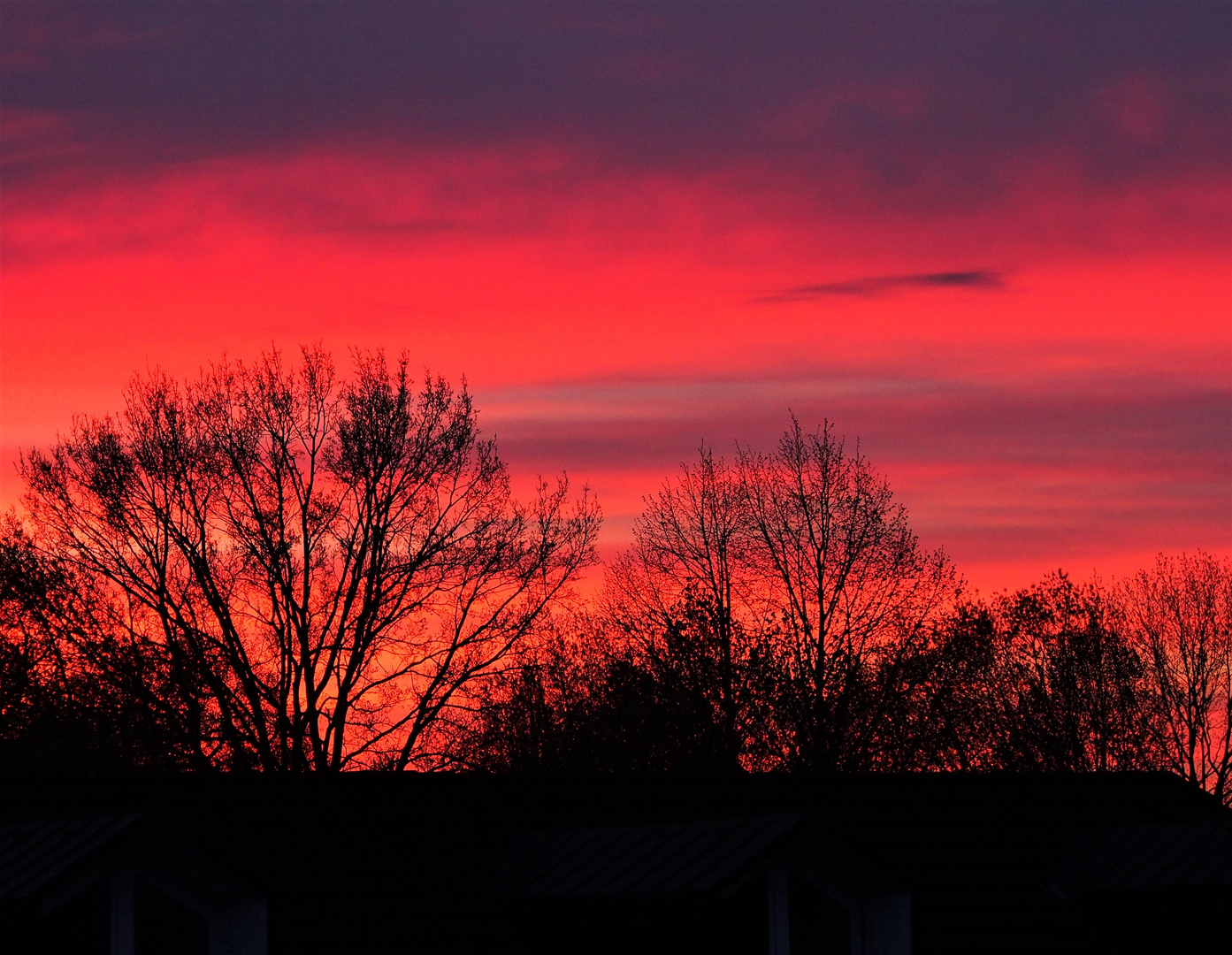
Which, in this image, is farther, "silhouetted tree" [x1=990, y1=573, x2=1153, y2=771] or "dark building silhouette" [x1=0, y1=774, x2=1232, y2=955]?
"silhouetted tree" [x1=990, y1=573, x2=1153, y2=771]

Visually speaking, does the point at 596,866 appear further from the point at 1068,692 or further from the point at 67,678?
the point at 1068,692

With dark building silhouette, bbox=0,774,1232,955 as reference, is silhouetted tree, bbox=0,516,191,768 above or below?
above

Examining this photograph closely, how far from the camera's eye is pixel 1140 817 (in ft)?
55.2

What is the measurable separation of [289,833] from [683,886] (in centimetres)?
393

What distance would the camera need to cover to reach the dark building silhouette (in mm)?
13117

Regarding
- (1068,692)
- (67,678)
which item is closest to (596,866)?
(67,678)

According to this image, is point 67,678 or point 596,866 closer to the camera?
point 596,866

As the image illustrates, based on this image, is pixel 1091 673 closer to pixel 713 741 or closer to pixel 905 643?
pixel 905 643

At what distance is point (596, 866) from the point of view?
45.9 feet

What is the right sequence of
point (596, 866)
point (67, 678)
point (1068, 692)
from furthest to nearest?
point (1068, 692), point (67, 678), point (596, 866)

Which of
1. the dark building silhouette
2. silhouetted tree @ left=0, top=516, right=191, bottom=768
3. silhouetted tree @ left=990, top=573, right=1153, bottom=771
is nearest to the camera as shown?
the dark building silhouette

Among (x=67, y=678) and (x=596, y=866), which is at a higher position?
(x=67, y=678)

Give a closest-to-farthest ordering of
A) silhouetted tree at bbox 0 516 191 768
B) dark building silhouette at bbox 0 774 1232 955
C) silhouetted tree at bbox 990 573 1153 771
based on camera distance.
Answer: dark building silhouette at bbox 0 774 1232 955
silhouetted tree at bbox 0 516 191 768
silhouetted tree at bbox 990 573 1153 771

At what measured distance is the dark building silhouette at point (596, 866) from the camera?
13.1 m
